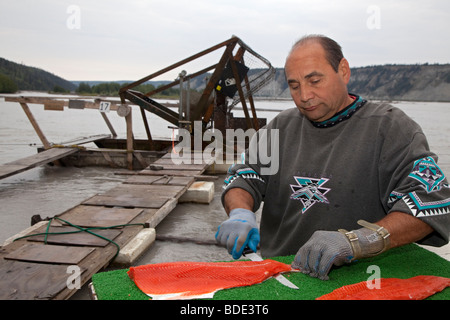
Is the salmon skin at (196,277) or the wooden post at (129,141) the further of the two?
the wooden post at (129,141)

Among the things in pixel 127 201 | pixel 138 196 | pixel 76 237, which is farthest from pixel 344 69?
pixel 138 196

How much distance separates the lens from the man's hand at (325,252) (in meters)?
1.67

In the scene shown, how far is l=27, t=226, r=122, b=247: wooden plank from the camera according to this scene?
3562 mm

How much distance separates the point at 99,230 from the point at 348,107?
2.90 metres

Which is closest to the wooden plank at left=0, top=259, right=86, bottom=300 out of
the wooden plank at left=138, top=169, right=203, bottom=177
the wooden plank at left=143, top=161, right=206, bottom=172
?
the wooden plank at left=138, top=169, right=203, bottom=177

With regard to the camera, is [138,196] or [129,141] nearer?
[138,196]

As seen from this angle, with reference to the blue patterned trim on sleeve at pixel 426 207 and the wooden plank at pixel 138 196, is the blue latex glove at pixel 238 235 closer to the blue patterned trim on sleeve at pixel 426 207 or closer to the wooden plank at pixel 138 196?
the blue patterned trim on sleeve at pixel 426 207

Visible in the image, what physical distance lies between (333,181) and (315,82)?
564 millimetres

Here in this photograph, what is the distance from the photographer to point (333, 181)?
6.81 feet

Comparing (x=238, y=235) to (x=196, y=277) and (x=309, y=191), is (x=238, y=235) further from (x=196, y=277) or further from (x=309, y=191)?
(x=309, y=191)

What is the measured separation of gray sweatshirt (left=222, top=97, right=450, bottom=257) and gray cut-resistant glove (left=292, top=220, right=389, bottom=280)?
0.58ft

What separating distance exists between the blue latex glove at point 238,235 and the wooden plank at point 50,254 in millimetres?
1725

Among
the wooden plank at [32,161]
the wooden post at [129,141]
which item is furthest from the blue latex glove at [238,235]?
the wooden post at [129,141]
